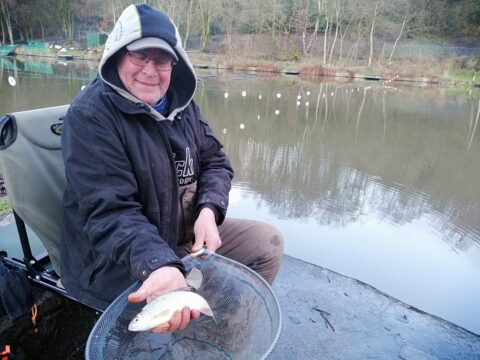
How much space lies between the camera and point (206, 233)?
1551mm

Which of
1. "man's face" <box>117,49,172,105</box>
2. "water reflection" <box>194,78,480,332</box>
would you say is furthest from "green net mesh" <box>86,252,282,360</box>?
"water reflection" <box>194,78,480,332</box>

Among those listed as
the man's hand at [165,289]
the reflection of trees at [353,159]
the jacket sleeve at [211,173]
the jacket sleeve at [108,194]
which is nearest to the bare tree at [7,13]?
the reflection of trees at [353,159]

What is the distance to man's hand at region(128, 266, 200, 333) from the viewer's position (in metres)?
1.11

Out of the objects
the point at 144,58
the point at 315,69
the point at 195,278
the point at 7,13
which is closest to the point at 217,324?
the point at 195,278

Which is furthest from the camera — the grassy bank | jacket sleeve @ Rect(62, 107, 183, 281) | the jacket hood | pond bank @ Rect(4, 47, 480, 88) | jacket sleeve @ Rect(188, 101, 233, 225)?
the grassy bank

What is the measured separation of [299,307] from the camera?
94.6 inches

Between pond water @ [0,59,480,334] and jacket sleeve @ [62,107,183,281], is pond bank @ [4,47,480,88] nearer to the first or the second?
pond water @ [0,59,480,334]

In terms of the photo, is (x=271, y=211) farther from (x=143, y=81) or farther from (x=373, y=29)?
(x=373, y=29)

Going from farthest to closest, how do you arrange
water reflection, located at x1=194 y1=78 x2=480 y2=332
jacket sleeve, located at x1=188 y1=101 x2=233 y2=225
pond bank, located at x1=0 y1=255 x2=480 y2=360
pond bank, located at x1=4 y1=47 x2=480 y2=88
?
pond bank, located at x1=4 y1=47 x2=480 y2=88 → water reflection, located at x1=194 y1=78 x2=480 y2=332 → pond bank, located at x1=0 y1=255 x2=480 y2=360 → jacket sleeve, located at x1=188 y1=101 x2=233 y2=225

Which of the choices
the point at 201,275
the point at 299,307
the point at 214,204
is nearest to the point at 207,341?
the point at 201,275

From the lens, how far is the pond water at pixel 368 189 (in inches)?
133

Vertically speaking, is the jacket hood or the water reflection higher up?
the jacket hood

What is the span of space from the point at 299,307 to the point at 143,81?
5.44 feet

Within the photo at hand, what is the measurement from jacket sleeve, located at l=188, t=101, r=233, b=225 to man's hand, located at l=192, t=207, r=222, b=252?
0.08 m
